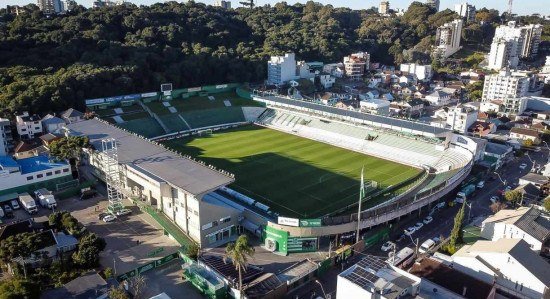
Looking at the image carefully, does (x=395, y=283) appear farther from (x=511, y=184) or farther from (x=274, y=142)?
(x=274, y=142)

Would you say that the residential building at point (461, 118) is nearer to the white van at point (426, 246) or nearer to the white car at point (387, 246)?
the white van at point (426, 246)

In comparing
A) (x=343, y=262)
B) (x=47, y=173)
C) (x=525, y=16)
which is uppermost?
(x=525, y=16)

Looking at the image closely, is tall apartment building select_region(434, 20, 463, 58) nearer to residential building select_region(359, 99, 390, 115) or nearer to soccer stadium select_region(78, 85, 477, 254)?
residential building select_region(359, 99, 390, 115)

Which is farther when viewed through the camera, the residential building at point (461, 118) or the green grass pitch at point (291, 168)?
the residential building at point (461, 118)

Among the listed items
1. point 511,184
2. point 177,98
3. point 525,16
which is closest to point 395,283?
point 511,184

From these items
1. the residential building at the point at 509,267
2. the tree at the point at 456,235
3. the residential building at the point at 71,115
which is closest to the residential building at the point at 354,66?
the residential building at the point at 71,115

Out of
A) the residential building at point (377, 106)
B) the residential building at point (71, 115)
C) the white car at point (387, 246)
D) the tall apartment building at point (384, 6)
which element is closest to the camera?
the white car at point (387, 246)
